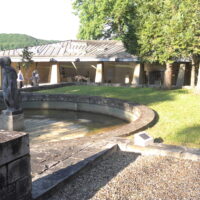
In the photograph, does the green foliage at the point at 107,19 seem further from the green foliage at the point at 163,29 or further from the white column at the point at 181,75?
the white column at the point at 181,75

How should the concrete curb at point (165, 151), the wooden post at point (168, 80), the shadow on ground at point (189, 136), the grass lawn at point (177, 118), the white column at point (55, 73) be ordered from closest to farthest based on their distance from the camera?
1. the concrete curb at point (165, 151)
2. the shadow on ground at point (189, 136)
3. the grass lawn at point (177, 118)
4. the wooden post at point (168, 80)
5. the white column at point (55, 73)

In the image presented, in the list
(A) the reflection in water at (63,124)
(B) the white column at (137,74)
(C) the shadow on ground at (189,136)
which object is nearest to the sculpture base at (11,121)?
(A) the reflection in water at (63,124)

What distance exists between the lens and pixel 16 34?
74.9 meters

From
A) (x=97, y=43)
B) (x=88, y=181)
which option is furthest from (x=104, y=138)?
(x=97, y=43)

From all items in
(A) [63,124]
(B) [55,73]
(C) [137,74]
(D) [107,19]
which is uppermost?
(D) [107,19]

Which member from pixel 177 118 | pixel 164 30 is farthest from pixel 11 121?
pixel 164 30

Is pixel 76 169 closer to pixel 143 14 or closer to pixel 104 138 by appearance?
pixel 104 138

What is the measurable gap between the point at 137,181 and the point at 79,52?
68.5ft

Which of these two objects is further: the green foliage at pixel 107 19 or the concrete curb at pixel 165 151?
the green foliage at pixel 107 19

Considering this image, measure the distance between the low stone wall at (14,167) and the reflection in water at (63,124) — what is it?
15.8 feet

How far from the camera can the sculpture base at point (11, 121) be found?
8.55 m

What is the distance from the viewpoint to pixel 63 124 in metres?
10.2

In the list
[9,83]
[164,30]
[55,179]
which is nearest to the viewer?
[55,179]

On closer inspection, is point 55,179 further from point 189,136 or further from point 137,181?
point 189,136
